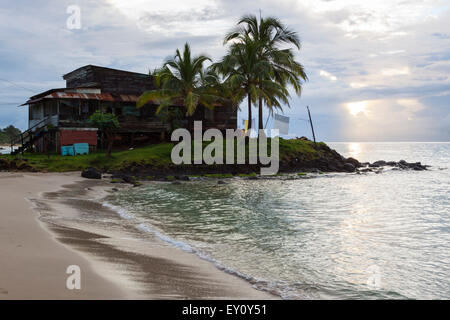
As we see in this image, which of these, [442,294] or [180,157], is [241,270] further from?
[180,157]

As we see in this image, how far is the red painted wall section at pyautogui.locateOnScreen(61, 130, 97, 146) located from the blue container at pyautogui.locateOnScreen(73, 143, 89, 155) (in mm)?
838

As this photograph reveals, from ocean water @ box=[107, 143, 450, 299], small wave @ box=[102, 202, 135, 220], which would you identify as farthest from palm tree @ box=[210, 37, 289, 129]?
small wave @ box=[102, 202, 135, 220]

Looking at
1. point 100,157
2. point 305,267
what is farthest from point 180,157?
point 305,267

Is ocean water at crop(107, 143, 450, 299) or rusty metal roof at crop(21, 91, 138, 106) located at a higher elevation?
rusty metal roof at crop(21, 91, 138, 106)

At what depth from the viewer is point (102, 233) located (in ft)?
25.9

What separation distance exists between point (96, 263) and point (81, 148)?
82.1 ft

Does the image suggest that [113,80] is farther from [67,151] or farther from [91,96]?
[67,151]

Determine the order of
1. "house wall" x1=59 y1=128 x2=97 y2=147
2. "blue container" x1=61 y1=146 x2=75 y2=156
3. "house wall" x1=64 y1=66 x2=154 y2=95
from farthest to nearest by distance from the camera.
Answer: "house wall" x1=64 y1=66 x2=154 y2=95 < "house wall" x1=59 y1=128 x2=97 y2=147 < "blue container" x1=61 y1=146 x2=75 y2=156

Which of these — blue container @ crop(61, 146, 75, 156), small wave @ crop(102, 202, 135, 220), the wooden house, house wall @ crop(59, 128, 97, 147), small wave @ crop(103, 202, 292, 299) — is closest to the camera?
small wave @ crop(103, 202, 292, 299)

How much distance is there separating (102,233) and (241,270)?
336cm

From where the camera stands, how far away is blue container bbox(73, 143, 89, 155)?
28.2 metres

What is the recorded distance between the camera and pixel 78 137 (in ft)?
96.1

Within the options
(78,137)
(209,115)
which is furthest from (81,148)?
(209,115)

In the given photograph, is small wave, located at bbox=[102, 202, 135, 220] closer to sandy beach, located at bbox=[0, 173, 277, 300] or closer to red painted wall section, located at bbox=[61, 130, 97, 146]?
sandy beach, located at bbox=[0, 173, 277, 300]
